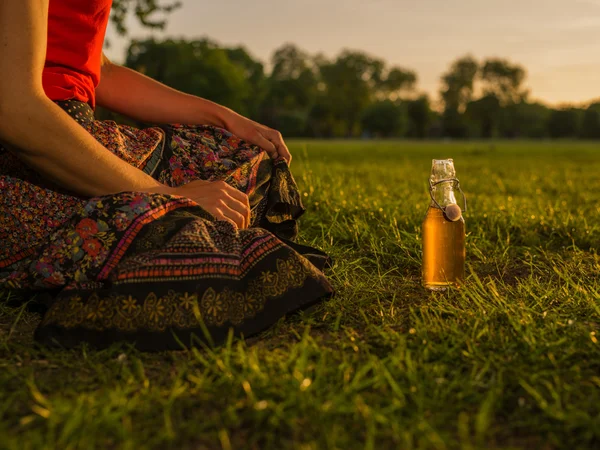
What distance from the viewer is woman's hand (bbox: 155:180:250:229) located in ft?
8.36

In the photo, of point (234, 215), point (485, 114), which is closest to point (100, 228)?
point (234, 215)

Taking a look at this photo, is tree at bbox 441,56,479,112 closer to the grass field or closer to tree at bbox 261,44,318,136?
tree at bbox 261,44,318,136

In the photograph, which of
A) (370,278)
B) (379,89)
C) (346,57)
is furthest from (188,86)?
(370,278)

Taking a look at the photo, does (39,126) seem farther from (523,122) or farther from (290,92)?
(523,122)

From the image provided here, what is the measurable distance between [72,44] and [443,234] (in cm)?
192

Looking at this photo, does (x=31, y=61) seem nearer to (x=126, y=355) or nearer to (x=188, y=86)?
(x=126, y=355)

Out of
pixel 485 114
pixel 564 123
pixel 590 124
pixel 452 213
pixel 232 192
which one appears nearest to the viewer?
pixel 232 192

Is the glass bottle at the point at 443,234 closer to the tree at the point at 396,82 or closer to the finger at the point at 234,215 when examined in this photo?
the finger at the point at 234,215

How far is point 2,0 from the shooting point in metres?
2.13

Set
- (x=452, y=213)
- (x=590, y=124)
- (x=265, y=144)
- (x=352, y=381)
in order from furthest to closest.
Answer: (x=590, y=124) < (x=265, y=144) < (x=452, y=213) < (x=352, y=381)

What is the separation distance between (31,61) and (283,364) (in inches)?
56.3

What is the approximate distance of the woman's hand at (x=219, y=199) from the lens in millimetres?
2549

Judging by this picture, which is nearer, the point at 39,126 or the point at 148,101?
the point at 39,126

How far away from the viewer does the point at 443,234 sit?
115 inches
